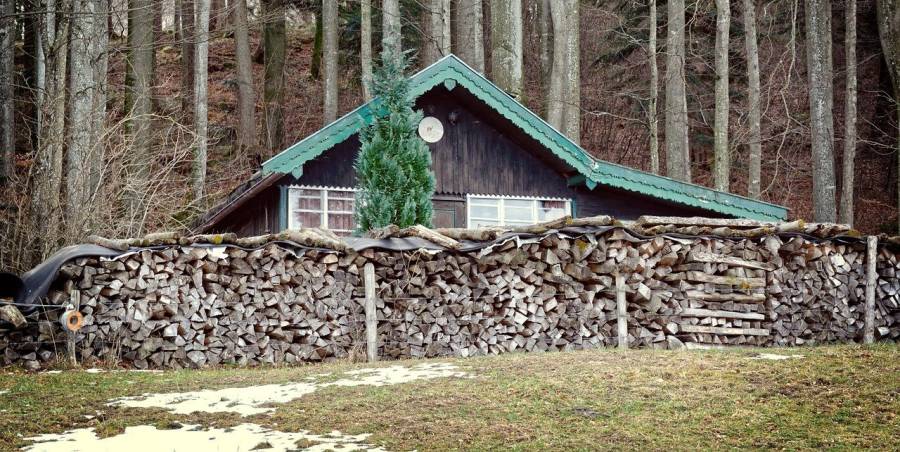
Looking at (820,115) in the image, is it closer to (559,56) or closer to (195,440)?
(559,56)

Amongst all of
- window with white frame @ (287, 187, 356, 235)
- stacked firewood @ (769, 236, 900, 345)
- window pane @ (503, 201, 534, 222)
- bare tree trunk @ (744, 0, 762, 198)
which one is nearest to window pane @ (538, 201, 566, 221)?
window pane @ (503, 201, 534, 222)

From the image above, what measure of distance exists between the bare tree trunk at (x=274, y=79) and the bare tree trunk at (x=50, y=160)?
37.8 ft

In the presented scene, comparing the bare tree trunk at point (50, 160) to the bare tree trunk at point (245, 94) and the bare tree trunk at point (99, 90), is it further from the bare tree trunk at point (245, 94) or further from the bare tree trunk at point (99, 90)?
the bare tree trunk at point (245, 94)

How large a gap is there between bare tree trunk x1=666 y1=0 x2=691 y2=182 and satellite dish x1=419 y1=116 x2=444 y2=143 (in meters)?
6.01

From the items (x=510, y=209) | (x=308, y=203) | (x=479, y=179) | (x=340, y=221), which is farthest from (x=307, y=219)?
(x=510, y=209)

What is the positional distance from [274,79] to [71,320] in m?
18.5

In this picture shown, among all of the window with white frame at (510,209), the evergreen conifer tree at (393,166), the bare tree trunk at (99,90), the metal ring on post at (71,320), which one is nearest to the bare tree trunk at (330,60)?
the bare tree trunk at (99,90)

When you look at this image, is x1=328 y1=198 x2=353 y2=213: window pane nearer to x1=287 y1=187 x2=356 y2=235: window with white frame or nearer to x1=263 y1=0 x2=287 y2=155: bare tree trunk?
x1=287 y1=187 x2=356 y2=235: window with white frame

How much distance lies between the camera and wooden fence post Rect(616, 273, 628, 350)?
39.7 feet

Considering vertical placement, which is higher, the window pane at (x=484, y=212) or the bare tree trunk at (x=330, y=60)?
the bare tree trunk at (x=330, y=60)

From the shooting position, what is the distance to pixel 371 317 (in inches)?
455

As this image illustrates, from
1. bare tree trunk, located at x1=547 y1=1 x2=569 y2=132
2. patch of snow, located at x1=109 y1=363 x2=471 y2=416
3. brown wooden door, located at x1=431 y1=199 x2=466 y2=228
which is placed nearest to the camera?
patch of snow, located at x1=109 y1=363 x2=471 y2=416

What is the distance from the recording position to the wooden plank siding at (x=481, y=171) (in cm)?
1728

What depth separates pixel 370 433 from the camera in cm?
700
